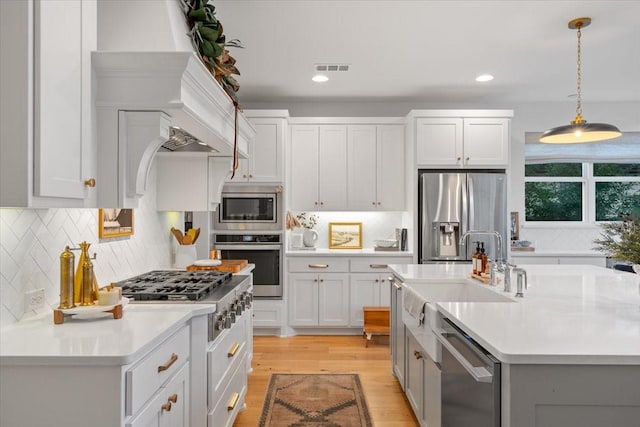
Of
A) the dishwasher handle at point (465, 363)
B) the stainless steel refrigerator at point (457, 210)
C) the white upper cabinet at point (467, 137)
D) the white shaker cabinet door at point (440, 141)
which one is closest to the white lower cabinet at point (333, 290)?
the stainless steel refrigerator at point (457, 210)

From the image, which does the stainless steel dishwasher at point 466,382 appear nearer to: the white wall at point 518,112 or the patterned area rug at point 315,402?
the patterned area rug at point 315,402

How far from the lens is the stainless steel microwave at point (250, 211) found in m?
4.65

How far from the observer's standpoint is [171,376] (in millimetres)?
1688

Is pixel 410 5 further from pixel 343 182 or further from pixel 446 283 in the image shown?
pixel 343 182

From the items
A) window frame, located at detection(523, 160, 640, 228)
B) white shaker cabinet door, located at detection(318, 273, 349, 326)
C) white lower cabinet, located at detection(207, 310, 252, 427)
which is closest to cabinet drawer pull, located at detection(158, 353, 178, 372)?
white lower cabinet, located at detection(207, 310, 252, 427)

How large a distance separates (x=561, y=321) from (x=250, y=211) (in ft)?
11.5

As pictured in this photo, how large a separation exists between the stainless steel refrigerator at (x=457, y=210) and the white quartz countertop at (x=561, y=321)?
1.81m

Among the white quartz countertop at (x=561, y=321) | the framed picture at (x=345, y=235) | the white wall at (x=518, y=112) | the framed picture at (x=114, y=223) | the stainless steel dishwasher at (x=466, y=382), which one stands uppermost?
the white wall at (x=518, y=112)

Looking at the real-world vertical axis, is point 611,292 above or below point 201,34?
below

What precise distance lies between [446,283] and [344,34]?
77.9 inches

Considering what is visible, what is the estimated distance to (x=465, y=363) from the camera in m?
1.52

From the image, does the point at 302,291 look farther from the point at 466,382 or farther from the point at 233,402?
the point at 466,382

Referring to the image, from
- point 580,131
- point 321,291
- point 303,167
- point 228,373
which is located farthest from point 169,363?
point 303,167

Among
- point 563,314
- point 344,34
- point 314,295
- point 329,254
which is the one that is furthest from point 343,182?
point 563,314
